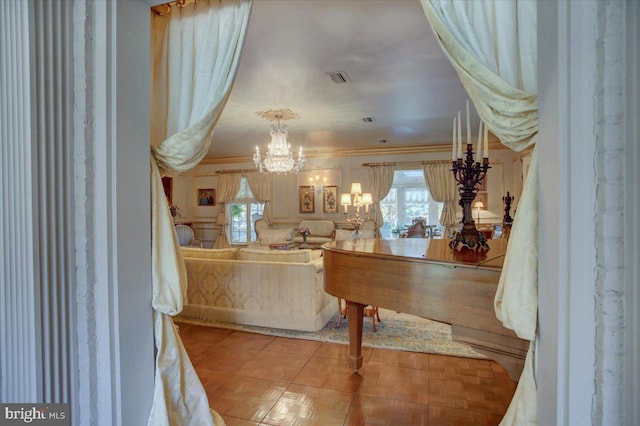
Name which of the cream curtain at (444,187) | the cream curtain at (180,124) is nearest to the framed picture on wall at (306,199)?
the cream curtain at (444,187)

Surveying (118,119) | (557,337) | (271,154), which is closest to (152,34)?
(118,119)

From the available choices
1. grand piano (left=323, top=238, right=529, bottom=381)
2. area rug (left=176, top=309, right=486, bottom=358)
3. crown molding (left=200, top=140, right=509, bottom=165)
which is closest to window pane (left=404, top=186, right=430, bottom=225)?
crown molding (left=200, top=140, right=509, bottom=165)

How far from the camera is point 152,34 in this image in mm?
1873

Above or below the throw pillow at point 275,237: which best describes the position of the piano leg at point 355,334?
below

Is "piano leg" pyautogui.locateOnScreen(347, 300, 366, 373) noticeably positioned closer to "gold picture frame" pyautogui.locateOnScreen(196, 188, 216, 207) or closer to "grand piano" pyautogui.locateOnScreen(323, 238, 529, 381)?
"grand piano" pyautogui.locateOnScreen(323, 238, 529, 381)

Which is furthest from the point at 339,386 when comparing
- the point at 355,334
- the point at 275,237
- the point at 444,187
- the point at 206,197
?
the point at 206,197

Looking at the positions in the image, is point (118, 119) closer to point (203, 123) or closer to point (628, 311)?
point (203, 123)

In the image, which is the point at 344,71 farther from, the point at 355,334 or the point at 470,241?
the point at 355,334

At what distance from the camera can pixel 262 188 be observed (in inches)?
366

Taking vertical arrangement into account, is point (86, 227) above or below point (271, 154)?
below

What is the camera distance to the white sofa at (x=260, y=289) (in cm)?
365

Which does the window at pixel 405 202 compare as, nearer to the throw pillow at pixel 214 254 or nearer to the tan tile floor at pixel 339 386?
the throw pillow at pixel 214 254

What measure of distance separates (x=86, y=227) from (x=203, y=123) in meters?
0.73

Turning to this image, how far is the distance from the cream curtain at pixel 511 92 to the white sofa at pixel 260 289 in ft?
8.30
